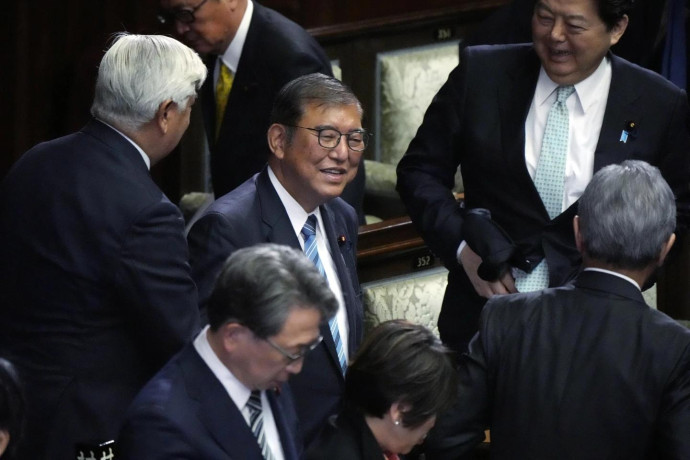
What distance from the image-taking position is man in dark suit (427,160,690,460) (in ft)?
9.25

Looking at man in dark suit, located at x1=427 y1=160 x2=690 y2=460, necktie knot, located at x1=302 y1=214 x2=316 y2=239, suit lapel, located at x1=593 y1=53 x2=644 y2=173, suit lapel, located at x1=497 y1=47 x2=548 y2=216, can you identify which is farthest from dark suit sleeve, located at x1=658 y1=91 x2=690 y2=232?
necktie knot, located at x1=302 y1=214 x2=316 y2=239

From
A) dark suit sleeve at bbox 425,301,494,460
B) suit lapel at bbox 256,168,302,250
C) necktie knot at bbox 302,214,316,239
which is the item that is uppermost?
suit lapel at bbox 256,168,302,250

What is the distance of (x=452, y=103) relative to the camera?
3.60 m

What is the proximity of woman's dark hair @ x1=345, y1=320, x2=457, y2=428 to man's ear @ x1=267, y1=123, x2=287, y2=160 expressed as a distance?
0.77 m

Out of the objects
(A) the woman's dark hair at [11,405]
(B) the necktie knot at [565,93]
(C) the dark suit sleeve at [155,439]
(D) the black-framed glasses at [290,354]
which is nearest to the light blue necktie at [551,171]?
(B) the necktie knot at [565,93]

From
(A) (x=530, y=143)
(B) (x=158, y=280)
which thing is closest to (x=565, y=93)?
(A) (x=530, y=143)

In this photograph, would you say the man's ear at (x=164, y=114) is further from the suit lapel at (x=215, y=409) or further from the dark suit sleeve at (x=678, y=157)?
the dark suit sleeve at (x=678, y=157)

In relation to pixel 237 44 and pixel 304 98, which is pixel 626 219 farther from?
pixel 237 44

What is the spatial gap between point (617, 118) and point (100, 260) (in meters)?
1.37

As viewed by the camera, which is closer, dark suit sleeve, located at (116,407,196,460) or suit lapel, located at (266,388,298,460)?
dark suit sleeve, located at (116,407,196,460)

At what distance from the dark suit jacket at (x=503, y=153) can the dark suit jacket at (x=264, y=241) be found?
0.43 m

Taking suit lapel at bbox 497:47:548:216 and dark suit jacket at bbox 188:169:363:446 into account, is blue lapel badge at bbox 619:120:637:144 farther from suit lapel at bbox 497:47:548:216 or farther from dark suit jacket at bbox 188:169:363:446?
dark suit jacket at bbox 188:169:363:446

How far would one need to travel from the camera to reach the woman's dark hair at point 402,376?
261cm

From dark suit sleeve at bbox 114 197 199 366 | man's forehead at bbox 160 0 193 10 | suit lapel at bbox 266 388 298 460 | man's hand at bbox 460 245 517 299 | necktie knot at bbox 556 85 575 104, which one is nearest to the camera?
suit lapel at bbox 266 388 298 460
